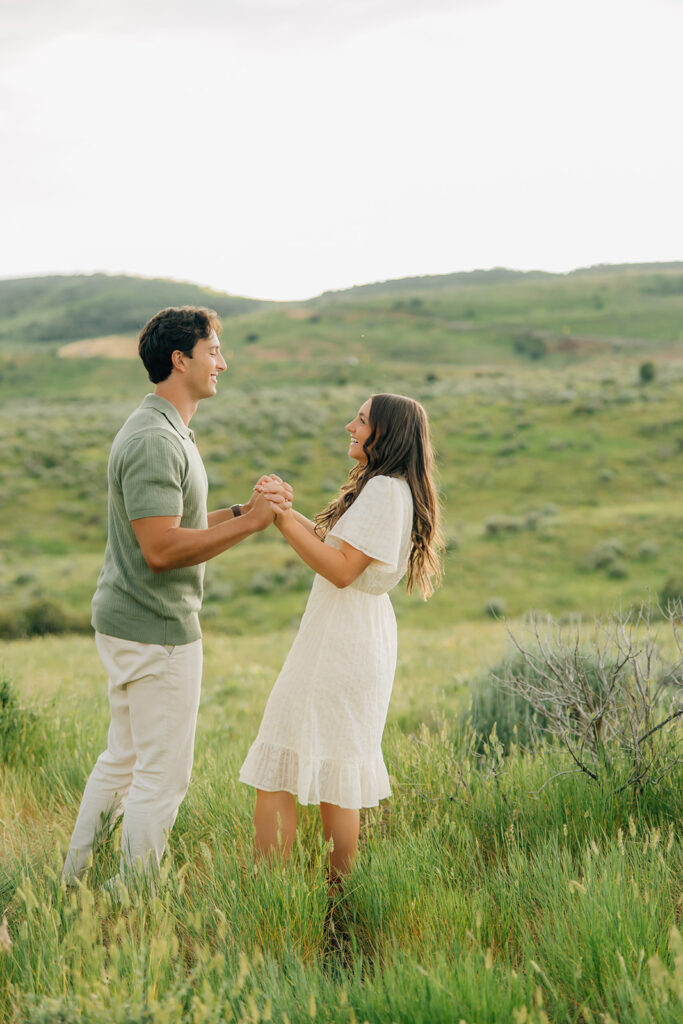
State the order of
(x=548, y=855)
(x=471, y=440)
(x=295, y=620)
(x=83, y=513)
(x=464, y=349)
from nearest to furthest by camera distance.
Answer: (x=548, y=855)
(x=295, y=620)
(x=83, y=513)
(x=471, y=440)
(x=464, y=349)

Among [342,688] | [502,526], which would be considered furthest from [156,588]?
[502,526]

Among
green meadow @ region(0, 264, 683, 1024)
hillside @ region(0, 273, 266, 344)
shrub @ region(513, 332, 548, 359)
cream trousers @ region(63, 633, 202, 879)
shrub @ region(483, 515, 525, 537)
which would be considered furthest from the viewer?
hillside @ region(0, 273, 266, 344)

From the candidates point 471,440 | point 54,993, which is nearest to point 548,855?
point 54,993

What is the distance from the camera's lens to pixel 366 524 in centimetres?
344

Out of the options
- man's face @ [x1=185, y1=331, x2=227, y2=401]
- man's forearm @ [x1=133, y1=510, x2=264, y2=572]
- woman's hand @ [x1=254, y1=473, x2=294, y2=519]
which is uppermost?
man's face @ [x1=185, y1=331, x2=227, y2=401]

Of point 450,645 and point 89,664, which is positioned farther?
point 450,645

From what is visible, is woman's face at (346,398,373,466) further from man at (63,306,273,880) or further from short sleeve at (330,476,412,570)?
man at (63,306,273,880)

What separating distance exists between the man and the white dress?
384 millimetres

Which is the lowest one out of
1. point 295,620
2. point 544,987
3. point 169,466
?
point 295,620

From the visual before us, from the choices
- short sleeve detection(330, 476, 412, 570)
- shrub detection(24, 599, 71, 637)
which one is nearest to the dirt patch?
shrub detection(24, 599, 71, 637)

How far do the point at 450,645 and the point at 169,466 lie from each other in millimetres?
10702

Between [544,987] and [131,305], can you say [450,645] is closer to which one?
[544,987]

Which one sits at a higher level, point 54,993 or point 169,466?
point 169,466

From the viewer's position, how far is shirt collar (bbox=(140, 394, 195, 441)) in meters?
3.58
